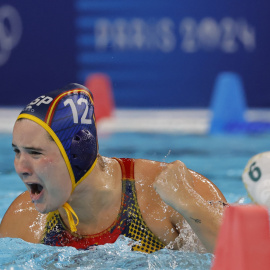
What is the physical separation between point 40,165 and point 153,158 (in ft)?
11.6

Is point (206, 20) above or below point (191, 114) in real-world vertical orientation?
above

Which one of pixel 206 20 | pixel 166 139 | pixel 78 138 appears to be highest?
pixel 206 20

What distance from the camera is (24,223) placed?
9.00 feet

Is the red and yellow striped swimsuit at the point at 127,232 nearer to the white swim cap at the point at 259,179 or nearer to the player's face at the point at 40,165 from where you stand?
the player's face at the point at 40,165

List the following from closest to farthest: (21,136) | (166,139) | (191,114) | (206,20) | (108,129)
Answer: (21,136) → (166,139) → (108,129) → (191,114) → (206,20)

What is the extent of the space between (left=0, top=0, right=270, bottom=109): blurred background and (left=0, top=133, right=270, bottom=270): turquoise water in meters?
2.45

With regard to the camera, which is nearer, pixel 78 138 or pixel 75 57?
pixel 78 138

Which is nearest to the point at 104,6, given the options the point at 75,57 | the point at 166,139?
the point at 75,57

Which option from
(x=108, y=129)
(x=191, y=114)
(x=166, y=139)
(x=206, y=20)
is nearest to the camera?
(x=166, y=139)

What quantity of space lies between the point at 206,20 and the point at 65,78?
235 cm

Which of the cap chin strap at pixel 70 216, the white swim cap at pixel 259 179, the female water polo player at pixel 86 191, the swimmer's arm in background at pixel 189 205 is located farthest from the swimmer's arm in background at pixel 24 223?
the white swim cap at pixel 259 179

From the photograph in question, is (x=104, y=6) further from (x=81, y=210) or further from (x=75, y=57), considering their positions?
(x=81, y=210)

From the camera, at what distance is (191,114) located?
870 cm

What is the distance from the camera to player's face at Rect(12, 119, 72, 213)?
225 cm
